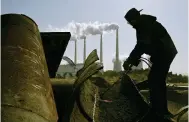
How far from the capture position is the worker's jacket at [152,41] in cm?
501

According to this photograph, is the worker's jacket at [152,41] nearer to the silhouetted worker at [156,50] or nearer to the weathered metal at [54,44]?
the silhouetted worker at [156,50]

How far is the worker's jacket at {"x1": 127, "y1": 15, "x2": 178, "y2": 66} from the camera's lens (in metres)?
5.01

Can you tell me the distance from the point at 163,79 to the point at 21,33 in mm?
2334

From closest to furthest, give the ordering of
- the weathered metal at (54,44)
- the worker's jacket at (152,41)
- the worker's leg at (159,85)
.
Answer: the worker's leg at (159,85) → the worker's jacket at (152,41) → the weathered metal at (54,44)

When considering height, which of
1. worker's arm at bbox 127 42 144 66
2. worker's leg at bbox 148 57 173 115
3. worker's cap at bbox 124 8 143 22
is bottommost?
worker's leg at bbox 148 57 173 115

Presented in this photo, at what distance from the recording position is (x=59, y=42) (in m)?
6.77

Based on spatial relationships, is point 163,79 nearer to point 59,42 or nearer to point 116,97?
point 116,97

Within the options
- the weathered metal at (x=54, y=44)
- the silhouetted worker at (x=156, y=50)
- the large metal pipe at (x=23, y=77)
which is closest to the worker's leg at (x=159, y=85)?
the silhouetted worker at (x=156, y=50)

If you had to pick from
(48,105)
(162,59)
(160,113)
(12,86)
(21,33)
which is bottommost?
(160,113)

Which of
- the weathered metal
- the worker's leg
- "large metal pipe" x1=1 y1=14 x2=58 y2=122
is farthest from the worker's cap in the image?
the weathered metal

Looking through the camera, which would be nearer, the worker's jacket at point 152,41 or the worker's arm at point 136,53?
the worker's jacket at point 152,41

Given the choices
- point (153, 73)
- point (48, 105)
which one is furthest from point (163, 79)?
point (48, 105)

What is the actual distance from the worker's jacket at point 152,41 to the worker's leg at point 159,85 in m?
0.13

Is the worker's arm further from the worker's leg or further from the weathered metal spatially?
the weathered metal
